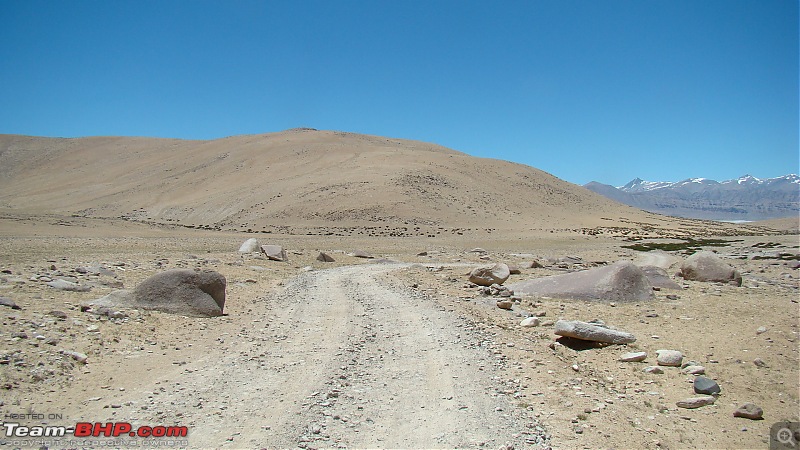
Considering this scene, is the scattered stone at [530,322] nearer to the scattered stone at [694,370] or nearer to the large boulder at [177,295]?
the scattered stone at [694,370]

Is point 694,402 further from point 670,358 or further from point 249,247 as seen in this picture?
point 249,247

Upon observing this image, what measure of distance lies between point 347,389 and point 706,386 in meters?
5.84

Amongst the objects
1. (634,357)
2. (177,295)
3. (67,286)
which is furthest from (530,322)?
(67,286)

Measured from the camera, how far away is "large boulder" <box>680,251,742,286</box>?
21.4 meters

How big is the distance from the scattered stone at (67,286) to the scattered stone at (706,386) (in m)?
14.3

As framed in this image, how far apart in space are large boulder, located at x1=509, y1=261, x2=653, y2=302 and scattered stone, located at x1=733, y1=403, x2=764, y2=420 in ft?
28.2

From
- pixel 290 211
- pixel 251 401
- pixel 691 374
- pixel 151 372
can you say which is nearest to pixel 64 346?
pixel 151 372

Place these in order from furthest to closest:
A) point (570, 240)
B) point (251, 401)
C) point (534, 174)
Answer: point (534, 174)
point (570, 240)
point (251, 401)

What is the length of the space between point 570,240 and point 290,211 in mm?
40051

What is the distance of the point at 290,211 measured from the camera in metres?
75.5

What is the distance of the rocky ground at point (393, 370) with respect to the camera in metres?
6.68

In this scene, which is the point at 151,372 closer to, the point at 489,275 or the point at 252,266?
the point at 489,275

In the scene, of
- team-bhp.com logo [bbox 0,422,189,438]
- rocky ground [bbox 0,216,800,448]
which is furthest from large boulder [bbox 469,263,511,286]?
team-bhp.com logo [bbox 0,422,189,438]

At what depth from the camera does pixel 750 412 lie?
7.39 meters
